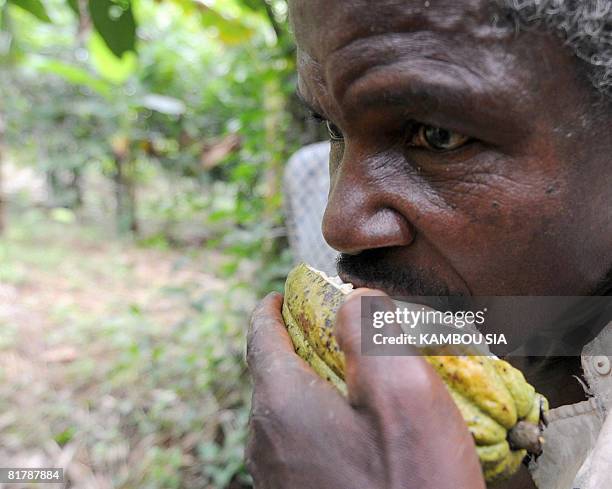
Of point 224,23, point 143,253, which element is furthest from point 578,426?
point 143,253

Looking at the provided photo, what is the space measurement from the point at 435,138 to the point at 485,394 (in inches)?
17.0

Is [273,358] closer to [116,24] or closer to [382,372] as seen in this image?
[382,372]

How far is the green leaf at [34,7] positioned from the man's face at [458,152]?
126cm

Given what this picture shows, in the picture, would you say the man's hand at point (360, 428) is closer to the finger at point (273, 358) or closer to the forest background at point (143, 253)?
the finger at point (273, 358)

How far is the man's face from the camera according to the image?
0.88 m

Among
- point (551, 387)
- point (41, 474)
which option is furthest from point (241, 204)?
point (551, 387)

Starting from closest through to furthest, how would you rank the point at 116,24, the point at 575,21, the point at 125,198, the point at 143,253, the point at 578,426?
1. the point at 575,21
2. the point at 578,426
3. the point at 116,24
4. the point at 143,253
5. the point at 125,198

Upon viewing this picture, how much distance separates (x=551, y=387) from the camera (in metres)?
1.33

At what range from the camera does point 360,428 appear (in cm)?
77

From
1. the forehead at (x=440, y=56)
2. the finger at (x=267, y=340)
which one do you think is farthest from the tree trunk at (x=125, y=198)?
the forehead at (x=440, y=56)

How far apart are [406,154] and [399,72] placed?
0.15 m

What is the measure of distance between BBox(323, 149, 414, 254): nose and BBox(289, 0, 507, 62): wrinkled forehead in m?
0.22

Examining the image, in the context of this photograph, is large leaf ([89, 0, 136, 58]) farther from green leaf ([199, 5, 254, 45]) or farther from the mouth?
green leaf ([199, 5, 254, 45])

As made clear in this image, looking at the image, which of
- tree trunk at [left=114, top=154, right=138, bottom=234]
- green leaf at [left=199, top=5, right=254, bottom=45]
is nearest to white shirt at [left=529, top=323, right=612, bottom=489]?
green leaf at [left=199, top=5, right=254, bottom=45]
